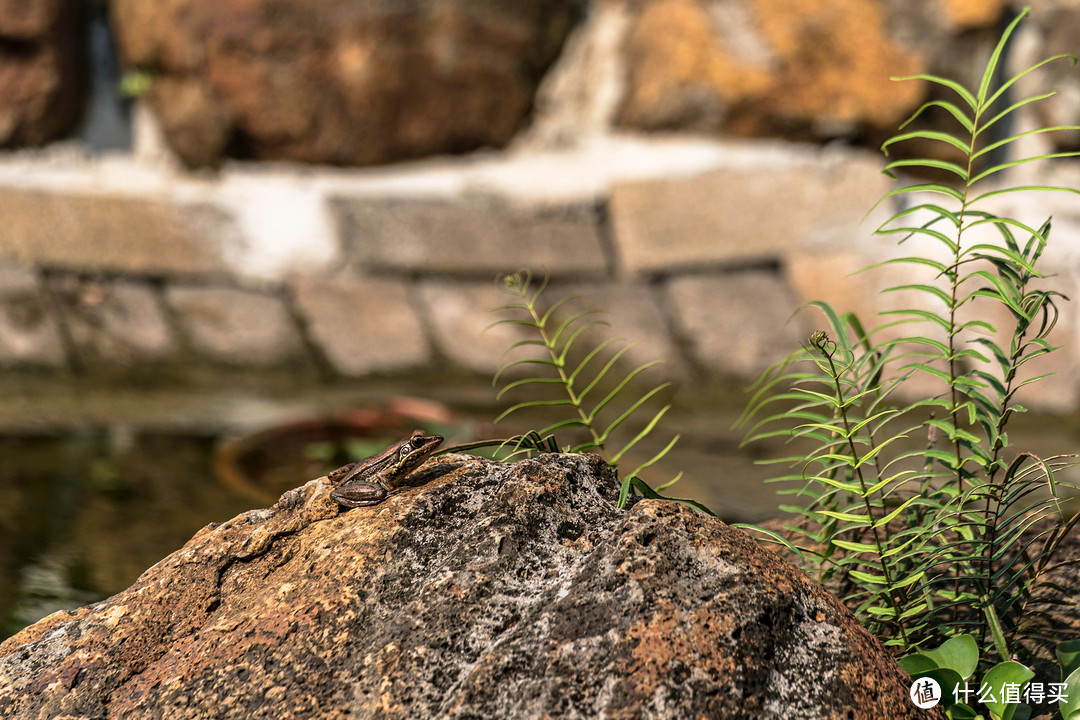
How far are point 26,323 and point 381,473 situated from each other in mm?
2625

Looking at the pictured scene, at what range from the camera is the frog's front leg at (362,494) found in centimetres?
98

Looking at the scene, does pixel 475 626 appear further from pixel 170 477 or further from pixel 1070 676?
pixel 170 477

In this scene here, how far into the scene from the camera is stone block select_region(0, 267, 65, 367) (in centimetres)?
304

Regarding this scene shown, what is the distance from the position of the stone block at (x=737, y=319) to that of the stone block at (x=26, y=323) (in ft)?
7.04

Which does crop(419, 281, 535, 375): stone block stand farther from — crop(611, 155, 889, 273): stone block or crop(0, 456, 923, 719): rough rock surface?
crop(0, 456, 923, 719): rough rock surface

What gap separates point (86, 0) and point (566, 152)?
1.87m

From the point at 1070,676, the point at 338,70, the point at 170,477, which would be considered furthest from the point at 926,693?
the point at 338,70

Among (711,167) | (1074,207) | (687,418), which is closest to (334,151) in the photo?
(711,167)

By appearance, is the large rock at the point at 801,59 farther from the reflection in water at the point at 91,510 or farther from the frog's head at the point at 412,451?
the frog's head at the point at 412,451

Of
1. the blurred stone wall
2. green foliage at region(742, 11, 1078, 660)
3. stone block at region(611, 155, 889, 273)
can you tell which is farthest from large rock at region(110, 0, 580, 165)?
green foliage at region(742, 11, 1078, 660)

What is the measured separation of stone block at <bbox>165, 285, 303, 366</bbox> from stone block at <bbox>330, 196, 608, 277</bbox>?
0.36m

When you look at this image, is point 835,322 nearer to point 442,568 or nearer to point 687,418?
point 442,568

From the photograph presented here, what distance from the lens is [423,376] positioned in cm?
327

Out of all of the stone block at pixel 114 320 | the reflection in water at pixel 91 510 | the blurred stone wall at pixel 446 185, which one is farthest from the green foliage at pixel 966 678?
the stone block at pixel 114 320
